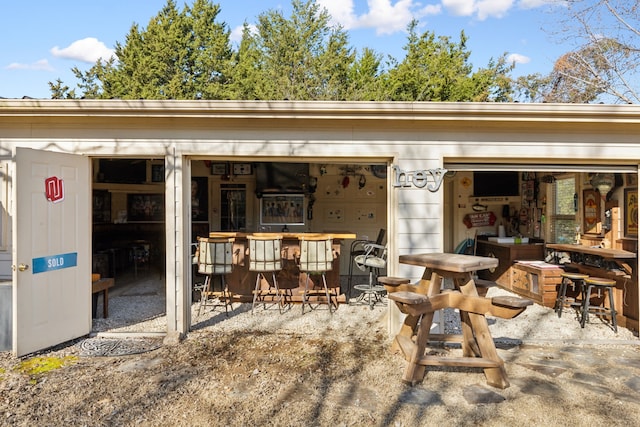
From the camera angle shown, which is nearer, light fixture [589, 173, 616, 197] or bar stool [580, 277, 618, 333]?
Answer: bar stool [580, 277, 618, 333]

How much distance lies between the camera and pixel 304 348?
416 cm

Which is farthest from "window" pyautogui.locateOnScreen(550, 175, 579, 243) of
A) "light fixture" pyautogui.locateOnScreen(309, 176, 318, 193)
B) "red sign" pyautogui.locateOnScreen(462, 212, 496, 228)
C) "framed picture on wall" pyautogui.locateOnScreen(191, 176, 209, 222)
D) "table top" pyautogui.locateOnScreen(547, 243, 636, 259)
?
"framed picture on wall" pyautogui.locateOnScreen(191, 176, 209, 222)

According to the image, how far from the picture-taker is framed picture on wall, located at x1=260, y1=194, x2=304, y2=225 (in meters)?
8.62

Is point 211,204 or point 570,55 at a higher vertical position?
point 570,55

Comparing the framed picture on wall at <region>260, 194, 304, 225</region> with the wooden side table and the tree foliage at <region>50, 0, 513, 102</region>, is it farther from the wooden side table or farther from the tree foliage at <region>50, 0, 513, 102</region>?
the tree foliage at <region>50, 0, 513, 102</region>

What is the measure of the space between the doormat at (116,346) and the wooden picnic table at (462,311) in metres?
2.57

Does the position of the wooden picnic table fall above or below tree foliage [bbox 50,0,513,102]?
below

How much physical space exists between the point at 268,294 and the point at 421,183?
2867mm

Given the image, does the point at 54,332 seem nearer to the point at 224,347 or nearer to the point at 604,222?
the point at 224,347

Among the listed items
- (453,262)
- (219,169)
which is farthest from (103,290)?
(453,262)

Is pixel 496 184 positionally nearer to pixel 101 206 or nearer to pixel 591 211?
pixel 591 211

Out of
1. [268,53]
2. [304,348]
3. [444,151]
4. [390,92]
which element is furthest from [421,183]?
[268,53]

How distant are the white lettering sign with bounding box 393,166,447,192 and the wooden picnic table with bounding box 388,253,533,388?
1.02 metres

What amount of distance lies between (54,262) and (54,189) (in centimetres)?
72
